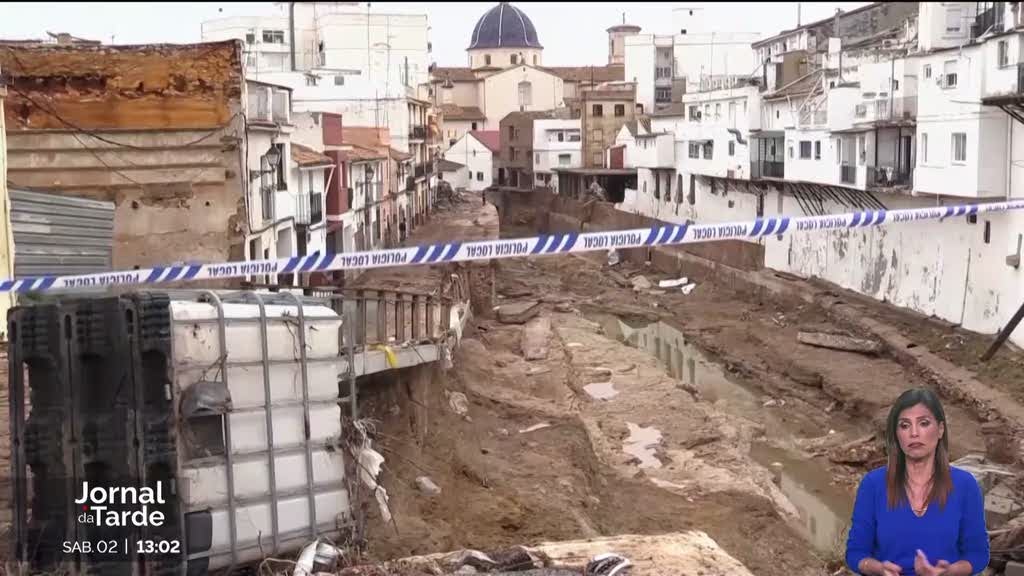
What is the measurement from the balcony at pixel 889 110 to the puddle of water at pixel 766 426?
26.8ft

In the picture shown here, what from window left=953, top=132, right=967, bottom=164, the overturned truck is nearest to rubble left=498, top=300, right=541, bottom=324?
window left=953, top=132, right=967, bottom=164

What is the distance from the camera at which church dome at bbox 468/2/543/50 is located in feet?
298

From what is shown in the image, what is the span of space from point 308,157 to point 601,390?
29.6 feet

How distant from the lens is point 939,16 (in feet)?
87.1

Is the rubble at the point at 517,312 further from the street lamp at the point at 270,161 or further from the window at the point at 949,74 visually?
the window at the point at 949,74

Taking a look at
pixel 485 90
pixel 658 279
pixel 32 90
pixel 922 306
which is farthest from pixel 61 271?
pixel 485 90

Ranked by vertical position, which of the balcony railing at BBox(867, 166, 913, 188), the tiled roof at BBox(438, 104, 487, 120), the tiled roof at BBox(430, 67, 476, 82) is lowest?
the balcony railing at BBox(867, 166, 913, 188)

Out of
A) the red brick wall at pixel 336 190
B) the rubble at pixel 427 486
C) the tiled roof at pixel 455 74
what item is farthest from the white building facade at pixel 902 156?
the tiled roof at pixel 455 74

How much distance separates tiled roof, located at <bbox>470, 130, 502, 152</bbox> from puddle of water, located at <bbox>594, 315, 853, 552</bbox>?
4024 centimetres

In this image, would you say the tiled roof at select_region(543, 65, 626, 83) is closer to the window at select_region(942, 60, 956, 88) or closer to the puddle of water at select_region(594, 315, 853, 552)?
the puddle of water at select_region(594, 315, 853, 552)

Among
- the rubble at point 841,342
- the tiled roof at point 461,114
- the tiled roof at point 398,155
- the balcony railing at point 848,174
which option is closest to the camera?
the rubble at point 841,342

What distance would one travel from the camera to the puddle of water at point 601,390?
23.9 metres

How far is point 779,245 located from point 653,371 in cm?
1301

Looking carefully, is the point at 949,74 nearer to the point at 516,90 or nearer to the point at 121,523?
the point at 121,523
